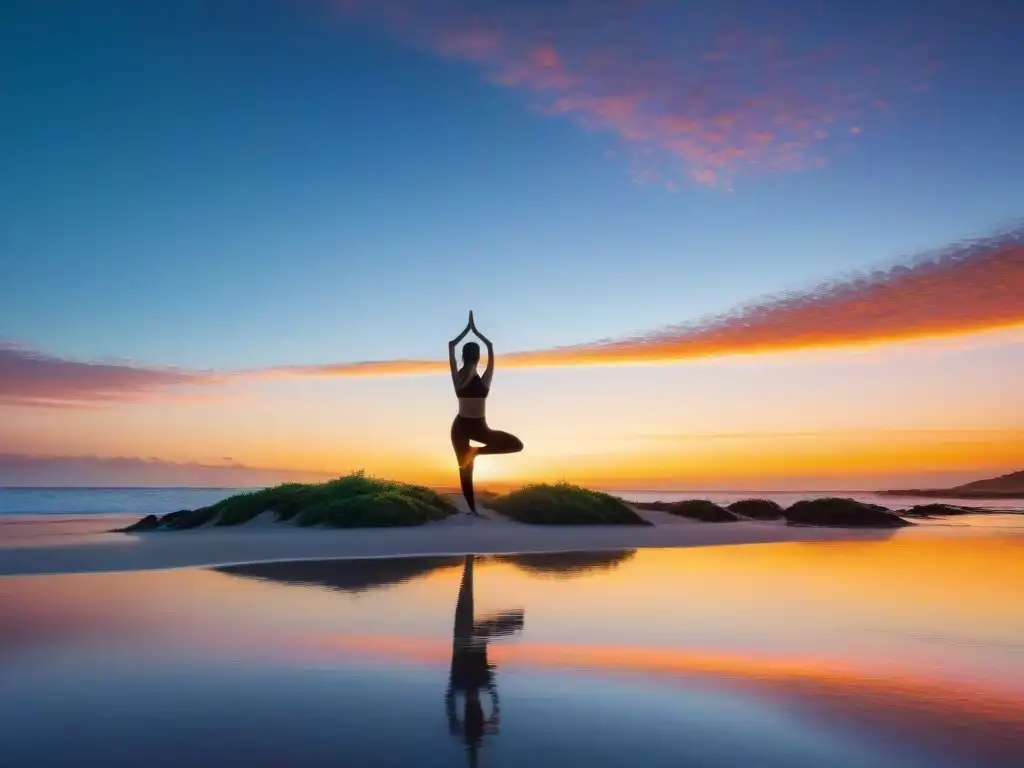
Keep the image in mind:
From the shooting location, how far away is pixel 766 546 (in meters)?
15.7

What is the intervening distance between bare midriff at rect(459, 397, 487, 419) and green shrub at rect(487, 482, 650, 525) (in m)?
3.01

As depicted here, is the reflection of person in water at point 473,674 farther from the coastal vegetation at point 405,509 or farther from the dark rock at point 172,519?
the dark rock at point 172,519

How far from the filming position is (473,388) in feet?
56.2

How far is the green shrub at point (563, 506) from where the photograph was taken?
18.9 m

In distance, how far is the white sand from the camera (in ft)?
38.8

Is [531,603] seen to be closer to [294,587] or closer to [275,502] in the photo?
[294,587]

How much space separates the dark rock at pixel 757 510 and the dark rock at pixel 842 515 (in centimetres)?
128

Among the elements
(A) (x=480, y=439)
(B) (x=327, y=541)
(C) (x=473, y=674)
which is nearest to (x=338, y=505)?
(B) (x=327, y=541)

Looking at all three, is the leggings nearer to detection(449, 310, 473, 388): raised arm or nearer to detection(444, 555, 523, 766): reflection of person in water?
detection(449, 310, 473, 388): raised arm

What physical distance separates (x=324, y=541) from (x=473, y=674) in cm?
948

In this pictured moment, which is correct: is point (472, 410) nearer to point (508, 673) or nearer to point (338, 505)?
point (338, 505)

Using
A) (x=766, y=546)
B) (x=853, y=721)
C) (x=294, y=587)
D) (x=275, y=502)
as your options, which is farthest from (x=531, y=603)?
(x=275, y=502)

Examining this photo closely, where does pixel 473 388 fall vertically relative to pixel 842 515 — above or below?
above

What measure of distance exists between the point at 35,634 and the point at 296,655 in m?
2.47
